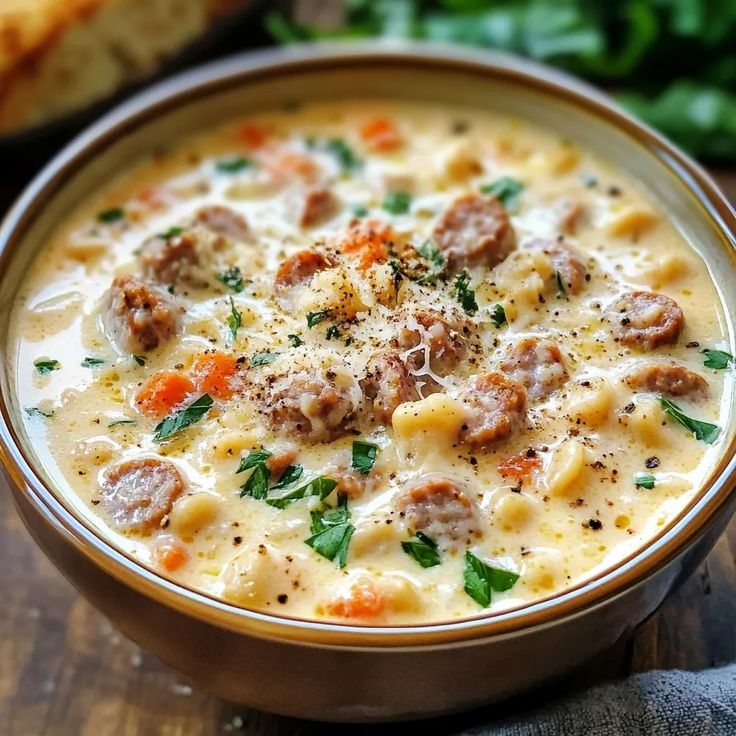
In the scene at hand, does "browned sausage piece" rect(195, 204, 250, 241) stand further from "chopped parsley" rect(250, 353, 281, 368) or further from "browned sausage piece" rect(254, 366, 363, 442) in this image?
"browned sausage piece" rect(254, 366, 363, 442)

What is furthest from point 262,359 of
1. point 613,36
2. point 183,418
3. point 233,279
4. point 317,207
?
point 613,36

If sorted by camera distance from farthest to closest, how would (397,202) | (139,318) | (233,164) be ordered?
(233,164), (397,202), (139,318)

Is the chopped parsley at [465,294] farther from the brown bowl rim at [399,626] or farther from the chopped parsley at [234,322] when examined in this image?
the brown bowl rim at [399,626]

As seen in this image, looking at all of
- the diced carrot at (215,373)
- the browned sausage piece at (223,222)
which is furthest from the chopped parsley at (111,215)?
the diced carrot at (215,373)

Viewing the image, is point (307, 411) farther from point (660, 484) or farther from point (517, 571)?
point (660, 484)

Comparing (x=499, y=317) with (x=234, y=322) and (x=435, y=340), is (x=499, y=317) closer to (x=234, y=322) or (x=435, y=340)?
(x=435, y=340)
